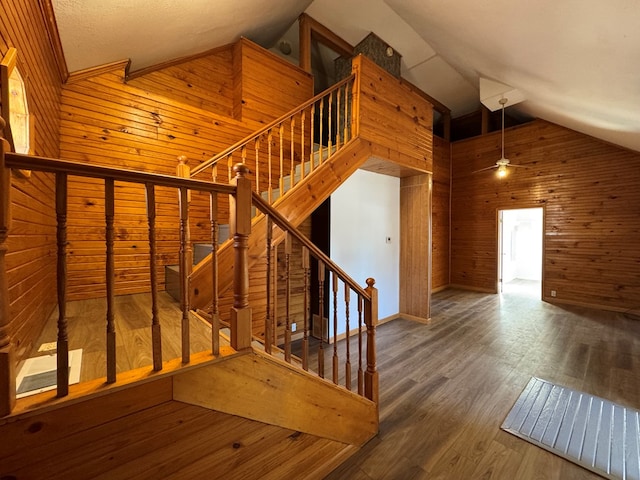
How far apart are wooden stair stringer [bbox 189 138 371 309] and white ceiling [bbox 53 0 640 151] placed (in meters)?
1.77

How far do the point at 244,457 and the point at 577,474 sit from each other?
2.09m

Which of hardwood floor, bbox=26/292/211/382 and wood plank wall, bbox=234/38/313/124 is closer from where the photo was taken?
hardwood floor, bbox=26/292/211/382

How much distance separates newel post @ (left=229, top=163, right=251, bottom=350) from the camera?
4.23 feet

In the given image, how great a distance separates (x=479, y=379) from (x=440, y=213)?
16.9 ft

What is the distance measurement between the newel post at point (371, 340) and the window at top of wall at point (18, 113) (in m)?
2.19

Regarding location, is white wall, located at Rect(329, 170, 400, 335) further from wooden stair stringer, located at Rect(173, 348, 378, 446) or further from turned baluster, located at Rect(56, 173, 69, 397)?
turned baluster, located at Rect(56, 173, 69, 397)

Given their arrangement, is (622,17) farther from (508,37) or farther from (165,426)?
(165,426)

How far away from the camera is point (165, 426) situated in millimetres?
1121

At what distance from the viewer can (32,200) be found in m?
1.63

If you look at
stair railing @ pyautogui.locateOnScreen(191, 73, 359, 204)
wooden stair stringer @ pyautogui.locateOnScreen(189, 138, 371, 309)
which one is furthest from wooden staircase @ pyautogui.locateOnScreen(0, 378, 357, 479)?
stair railing @ pyautogui.locateOnScreen(191, 73, 359, 204)

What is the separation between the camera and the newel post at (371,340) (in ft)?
6.69

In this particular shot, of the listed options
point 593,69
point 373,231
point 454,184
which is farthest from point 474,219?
point 593,69

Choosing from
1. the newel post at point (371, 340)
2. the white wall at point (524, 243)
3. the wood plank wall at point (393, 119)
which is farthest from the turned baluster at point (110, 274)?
the white wall at point (524, 243)

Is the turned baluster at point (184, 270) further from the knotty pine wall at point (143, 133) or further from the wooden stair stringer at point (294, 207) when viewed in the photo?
the knotty pine wall at point (143, 133)
